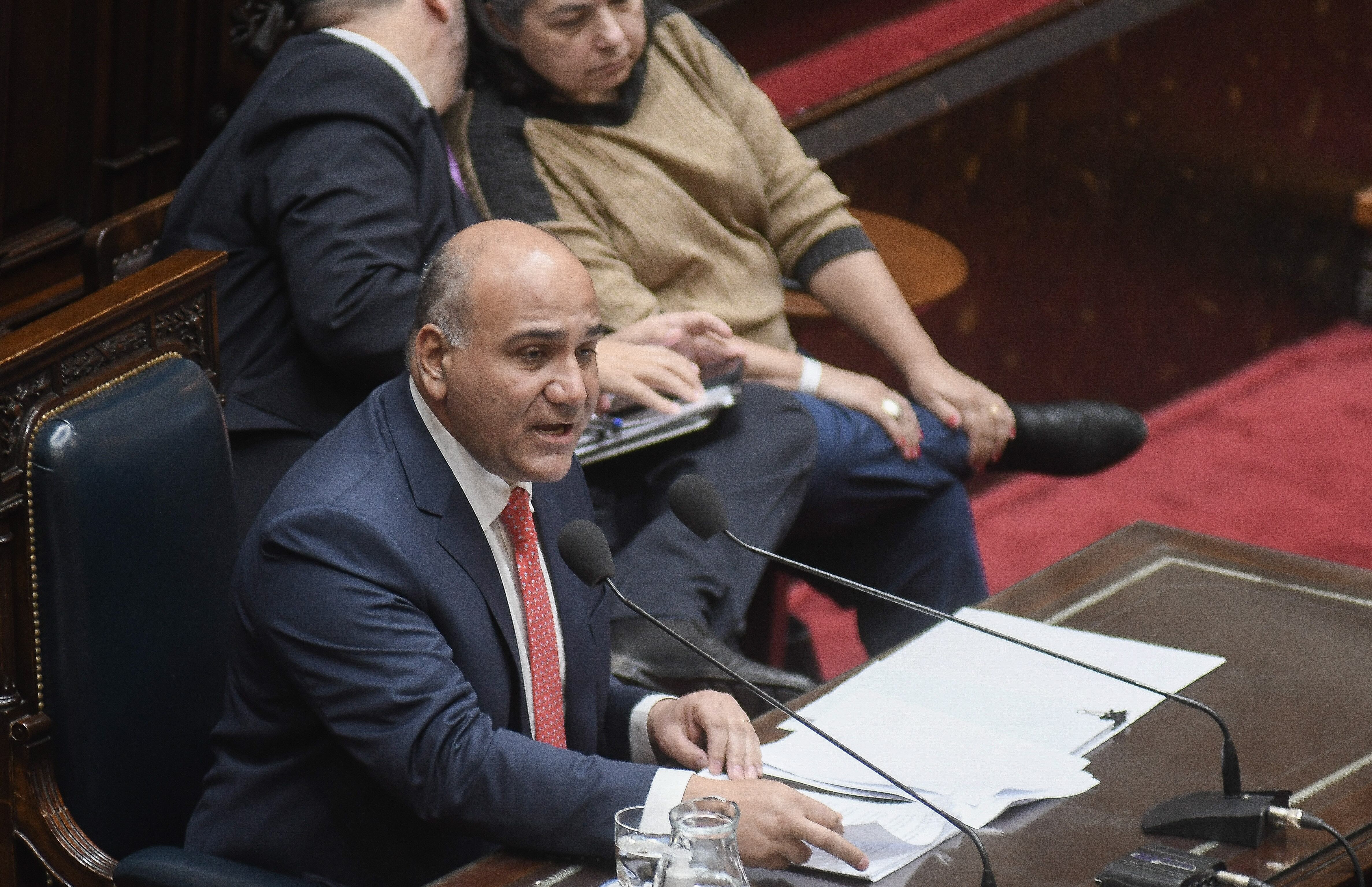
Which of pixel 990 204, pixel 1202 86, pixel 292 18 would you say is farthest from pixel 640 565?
pixel 1202 86

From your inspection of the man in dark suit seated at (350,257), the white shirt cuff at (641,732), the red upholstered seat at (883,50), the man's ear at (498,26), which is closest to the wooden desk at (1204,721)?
the white shirt cuff at (641,732)

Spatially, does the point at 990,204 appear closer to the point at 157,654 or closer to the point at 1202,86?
the point at 1202,86

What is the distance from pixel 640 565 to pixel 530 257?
0.75m

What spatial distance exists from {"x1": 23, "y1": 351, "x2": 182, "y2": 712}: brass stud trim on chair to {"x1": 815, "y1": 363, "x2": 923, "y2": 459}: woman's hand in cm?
121

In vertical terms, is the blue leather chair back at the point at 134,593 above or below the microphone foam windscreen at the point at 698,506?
below

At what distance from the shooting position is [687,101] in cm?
272

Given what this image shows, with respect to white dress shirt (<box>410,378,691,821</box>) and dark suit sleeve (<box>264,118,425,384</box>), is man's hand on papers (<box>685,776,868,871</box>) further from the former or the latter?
dark suit sleeve (<box>264,118,425,384</box>)

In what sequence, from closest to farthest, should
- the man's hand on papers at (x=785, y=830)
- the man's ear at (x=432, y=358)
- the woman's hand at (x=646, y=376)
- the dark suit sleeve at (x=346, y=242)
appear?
Result: the man's hand on papers at (x=785, y=830)
the man's ear at (x=432, y=358)
the dark suit sleeve at (x=346, y=242)
the woman's hand at (x=646, y=376)

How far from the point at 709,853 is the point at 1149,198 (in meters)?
3.34

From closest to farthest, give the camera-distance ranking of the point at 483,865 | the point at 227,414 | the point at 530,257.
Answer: the point at 483,865
the point at 530,257
the point at 227,414

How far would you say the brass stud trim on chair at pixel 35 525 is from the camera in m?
1.74

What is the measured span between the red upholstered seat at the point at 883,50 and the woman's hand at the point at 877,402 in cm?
93

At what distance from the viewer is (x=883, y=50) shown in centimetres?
375

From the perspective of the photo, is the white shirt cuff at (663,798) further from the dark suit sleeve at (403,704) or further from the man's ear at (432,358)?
the man's ear at (432,358)
